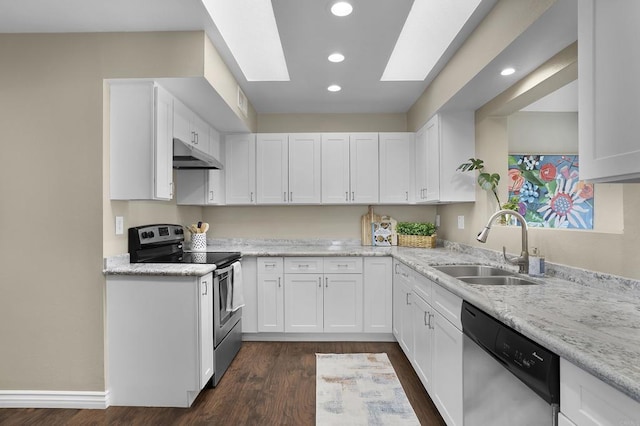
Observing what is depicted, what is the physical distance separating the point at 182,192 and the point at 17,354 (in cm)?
190

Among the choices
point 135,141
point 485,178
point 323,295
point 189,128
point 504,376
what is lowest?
point 323,295

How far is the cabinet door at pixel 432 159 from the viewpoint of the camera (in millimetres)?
3184

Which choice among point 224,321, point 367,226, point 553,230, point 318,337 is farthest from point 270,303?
point 553,230

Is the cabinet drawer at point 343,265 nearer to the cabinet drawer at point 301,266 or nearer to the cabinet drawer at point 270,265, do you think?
the cabinet drawer at point 301,266

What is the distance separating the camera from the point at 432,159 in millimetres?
3324

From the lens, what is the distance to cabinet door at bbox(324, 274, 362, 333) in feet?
11.3

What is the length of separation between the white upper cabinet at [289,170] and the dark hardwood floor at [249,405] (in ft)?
5.71

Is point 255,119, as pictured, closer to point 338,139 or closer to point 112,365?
point 338,139

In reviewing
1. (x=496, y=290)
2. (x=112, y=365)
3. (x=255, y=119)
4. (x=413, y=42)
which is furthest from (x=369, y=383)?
(x=255, y=119)

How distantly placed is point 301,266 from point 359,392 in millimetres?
1348

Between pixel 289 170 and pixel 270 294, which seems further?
pixel 289 170

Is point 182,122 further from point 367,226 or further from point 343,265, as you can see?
point 367,226

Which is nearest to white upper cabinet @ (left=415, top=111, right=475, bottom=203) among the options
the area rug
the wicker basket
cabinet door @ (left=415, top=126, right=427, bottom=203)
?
cabinet door @ (left=415, top=126, right=427, bottom=203)

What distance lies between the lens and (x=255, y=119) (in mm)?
4125
